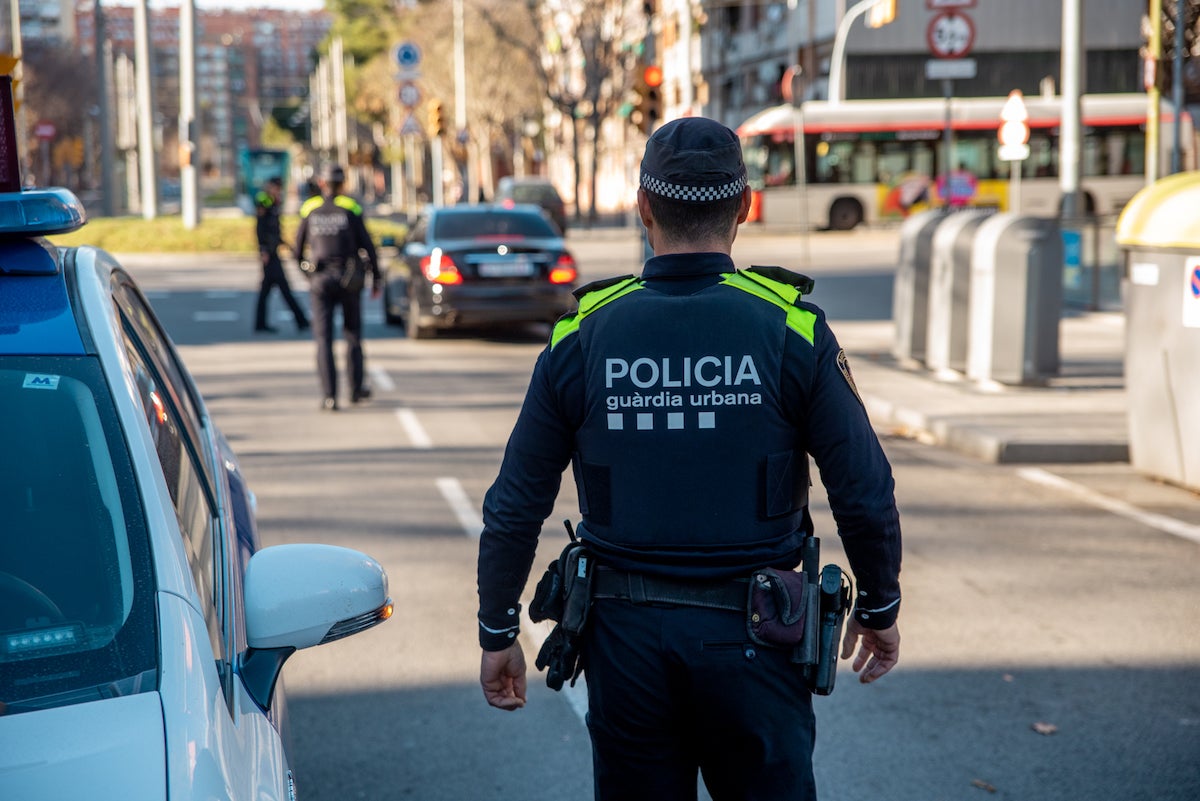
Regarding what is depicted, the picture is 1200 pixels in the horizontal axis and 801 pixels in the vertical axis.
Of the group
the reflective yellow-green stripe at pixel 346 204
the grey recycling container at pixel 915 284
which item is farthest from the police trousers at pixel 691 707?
the grey recycling container at pixel 915 284

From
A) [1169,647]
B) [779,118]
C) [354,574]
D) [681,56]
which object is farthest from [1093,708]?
[681,56]

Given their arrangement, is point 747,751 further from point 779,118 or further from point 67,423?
point 779,118

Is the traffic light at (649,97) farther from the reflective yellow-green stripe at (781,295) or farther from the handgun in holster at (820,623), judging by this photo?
the handgun in holster at (820,623)

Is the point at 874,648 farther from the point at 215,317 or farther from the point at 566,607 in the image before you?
the point at 215,317

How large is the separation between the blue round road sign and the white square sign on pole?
71.6ft

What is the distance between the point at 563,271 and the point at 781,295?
568 inches

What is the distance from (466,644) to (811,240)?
113 ft

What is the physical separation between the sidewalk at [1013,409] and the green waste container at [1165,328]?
0.62 meters

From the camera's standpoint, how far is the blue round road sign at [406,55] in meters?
28.9

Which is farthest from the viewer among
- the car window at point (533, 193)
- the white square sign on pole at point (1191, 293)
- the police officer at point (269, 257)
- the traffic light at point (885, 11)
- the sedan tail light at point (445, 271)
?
the car window at point (533, 193)

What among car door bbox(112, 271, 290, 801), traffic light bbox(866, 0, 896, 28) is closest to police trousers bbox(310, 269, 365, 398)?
car door bbox(112, 271, 290, 801)

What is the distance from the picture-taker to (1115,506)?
338 inches

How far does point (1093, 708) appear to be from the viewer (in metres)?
5.18

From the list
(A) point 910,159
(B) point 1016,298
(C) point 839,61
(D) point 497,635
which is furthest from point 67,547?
(C) point 839,61
